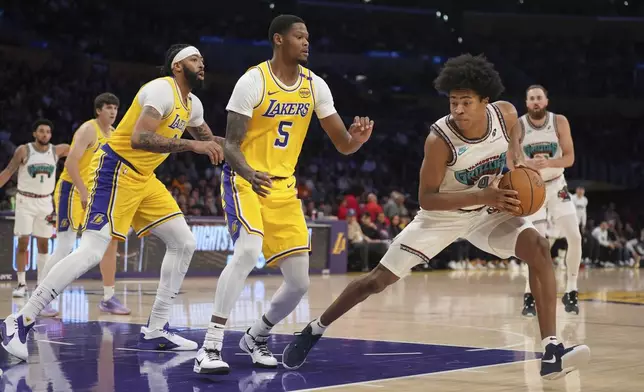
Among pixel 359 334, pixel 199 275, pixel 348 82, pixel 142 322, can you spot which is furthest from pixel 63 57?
pixel 359 334

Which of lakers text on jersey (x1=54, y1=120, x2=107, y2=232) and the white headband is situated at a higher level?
the white headband

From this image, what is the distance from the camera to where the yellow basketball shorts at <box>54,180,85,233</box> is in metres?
9.44

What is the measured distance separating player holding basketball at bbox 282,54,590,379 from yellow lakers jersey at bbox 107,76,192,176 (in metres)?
1.86

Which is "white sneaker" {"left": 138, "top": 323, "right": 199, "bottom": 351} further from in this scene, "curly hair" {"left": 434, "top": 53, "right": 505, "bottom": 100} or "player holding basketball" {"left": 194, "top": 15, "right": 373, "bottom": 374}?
"curly hair" {"left": 434, "top": 53, "right": 505, "bottom": 100}

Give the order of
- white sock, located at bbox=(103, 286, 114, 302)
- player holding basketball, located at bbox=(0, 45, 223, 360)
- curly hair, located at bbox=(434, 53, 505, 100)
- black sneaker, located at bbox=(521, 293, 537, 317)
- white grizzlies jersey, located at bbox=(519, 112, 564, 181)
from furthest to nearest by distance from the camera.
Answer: white grizzlies jersey, located at bbox=(519, 112, 564, 181) < black sneaker, located at bbox=(521, 293, 537, 317) < white sock, located at bbox=(103, 286, 114, 302) < player holding basketball, located at bbox=(0, 45, 223, 360) < curly hair, located at bbox=(434, 53, 505, 100)

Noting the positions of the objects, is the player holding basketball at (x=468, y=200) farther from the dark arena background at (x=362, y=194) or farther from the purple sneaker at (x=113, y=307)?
the purple sneaker at (x=113, y=307)

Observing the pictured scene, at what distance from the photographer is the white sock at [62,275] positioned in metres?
6.51

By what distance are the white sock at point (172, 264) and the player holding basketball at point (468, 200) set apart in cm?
137

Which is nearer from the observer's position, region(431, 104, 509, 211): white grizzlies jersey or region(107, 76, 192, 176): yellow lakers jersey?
region(431, 104, 509, 211): white grizzlies jersey

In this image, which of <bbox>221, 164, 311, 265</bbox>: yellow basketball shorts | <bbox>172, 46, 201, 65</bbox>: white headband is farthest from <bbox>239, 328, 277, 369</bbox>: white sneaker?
<bbox>172, 46, 201, 65</bbox>: white headband

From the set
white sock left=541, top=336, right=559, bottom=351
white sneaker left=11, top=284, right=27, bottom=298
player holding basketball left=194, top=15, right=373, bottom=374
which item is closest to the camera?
white sock left=541, top=336, right=559, bottom=351

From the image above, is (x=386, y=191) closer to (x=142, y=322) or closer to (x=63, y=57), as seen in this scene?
(x=63, y=57)

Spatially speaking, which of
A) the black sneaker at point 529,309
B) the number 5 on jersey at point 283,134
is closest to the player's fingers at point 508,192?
the number 5 on jersey at point 283,134

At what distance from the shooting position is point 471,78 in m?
5.68
